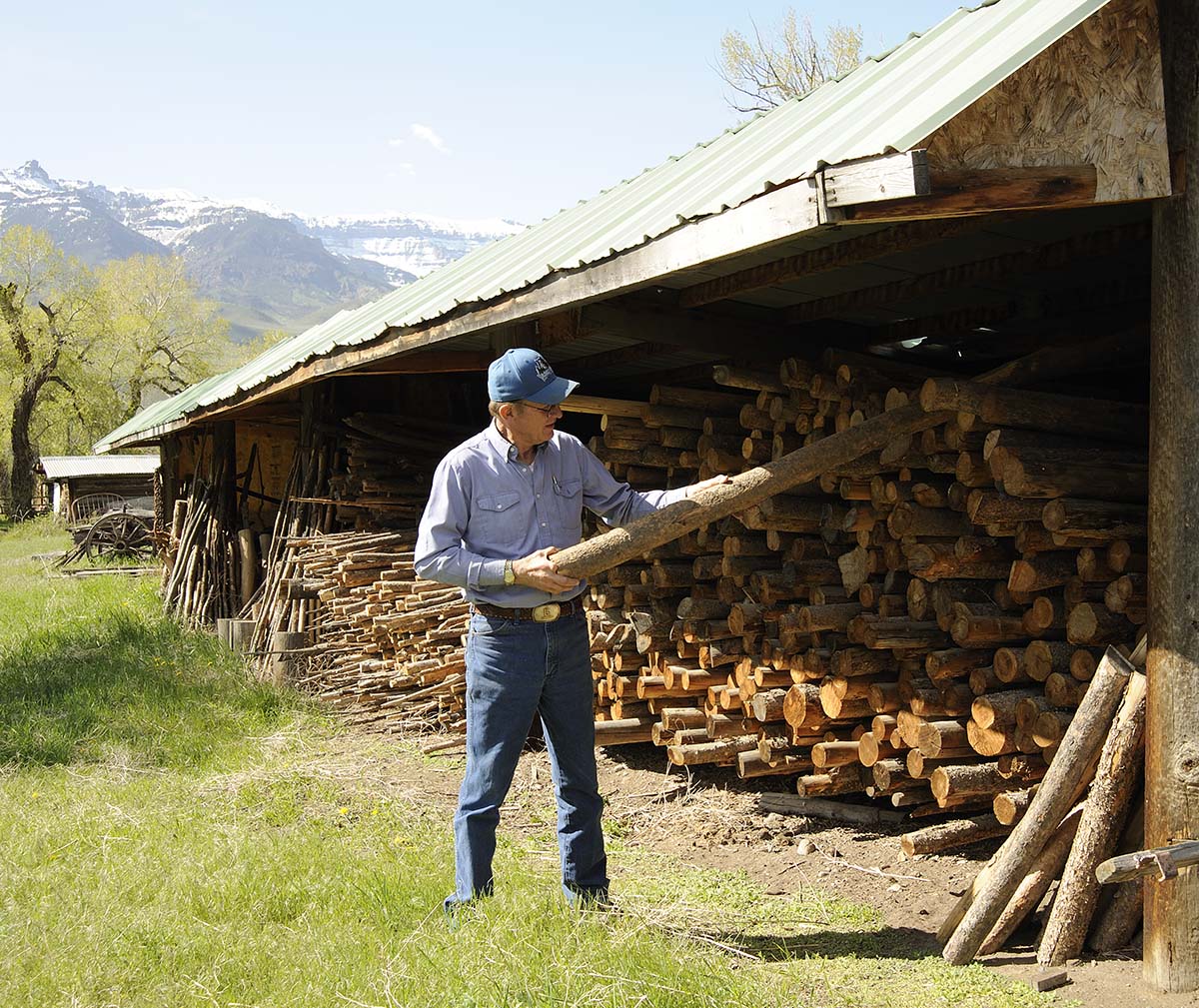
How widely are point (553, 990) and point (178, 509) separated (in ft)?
43.3

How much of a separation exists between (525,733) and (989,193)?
2384 millimetres


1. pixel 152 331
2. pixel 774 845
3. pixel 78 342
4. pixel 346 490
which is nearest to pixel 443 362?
pixel 346 490

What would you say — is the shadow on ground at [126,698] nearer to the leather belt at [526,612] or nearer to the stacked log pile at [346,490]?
the stacked log pile at [346,490]

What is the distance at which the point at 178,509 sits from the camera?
1501 cm

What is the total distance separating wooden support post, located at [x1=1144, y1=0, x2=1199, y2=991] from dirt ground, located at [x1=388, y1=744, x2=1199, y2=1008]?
271 millimetres

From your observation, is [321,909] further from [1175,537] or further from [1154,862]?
[1175,537]

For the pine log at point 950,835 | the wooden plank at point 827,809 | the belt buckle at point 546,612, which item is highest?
the belt buckle at point 546,612

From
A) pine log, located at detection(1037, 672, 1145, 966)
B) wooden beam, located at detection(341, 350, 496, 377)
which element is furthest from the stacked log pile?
pine log, located at detection(1037, 672, 1145, 966)

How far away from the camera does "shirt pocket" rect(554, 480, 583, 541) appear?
412 cm

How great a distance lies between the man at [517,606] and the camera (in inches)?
152

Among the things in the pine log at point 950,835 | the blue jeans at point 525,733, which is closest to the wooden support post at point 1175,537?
the pine log at point 950,835

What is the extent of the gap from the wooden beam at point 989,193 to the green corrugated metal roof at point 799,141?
6.5 inches

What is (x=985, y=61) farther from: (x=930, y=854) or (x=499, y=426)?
(x=930, y=854)

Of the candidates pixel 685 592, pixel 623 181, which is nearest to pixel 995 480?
pixel 685 592
